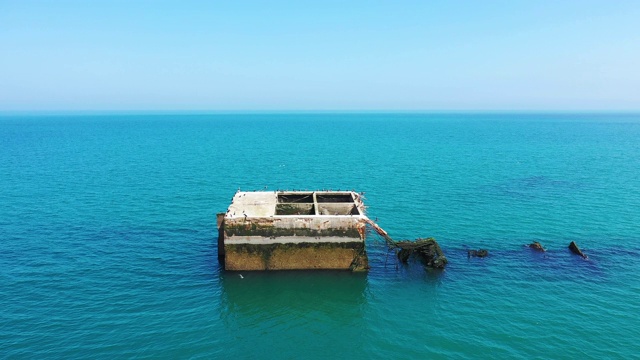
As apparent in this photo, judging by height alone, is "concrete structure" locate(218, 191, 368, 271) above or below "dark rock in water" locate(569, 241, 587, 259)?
above

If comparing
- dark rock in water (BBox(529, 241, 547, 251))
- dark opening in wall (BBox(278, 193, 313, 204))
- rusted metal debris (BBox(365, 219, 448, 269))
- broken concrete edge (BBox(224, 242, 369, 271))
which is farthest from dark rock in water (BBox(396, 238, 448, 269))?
dark opening in wall (BBox(278, 193, 313, 204))

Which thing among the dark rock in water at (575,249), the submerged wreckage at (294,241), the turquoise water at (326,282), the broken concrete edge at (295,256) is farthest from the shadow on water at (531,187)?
the broken concrete edge at (295,256)

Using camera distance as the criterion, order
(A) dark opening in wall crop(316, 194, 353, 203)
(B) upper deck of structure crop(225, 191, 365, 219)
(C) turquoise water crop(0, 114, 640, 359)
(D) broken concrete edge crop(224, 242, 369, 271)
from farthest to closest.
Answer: (A) dark opening in wall crop(316, 194, 353, 203), (B) upper deck of structure crop(225, 191, 365, 219), (D) broken concrete edge crop(224, 242, 369, 271), (C) turquoise water crop(0, 114, 640, 359)

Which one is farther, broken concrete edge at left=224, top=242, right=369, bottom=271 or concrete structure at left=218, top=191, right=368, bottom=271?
broken concrete edge at left=224, top=242, right=369, bottom=271

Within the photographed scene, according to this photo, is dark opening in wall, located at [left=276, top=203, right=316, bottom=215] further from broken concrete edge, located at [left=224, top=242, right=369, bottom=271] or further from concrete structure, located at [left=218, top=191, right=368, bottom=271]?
broken concrete edge, located at [left=224, top=242, right=369, bottom=271]

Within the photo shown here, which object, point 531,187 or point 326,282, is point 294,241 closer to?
point 326,282

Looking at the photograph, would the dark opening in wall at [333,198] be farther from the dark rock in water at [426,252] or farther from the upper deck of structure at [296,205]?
the dark rock in water at [426,252]

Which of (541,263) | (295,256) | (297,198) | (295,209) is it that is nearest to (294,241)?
(295,256)
